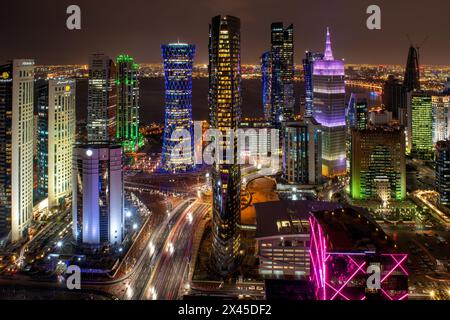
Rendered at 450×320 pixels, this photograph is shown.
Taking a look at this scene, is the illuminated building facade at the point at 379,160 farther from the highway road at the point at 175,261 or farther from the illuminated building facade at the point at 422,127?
the illuminated building facade at the point at 422,127

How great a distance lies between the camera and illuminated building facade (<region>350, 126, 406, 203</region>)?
46.2 ft

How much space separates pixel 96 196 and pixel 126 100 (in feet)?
40.8

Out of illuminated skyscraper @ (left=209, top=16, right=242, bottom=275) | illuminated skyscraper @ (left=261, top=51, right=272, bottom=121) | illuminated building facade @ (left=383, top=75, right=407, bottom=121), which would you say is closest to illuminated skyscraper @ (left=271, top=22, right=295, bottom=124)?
illuminated skyscraper @ (left=261, top=51, right=272, bottom=121)

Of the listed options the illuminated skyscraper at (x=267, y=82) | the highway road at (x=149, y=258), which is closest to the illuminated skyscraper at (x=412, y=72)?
the illuminated skyscraper at (x=267, y=82)

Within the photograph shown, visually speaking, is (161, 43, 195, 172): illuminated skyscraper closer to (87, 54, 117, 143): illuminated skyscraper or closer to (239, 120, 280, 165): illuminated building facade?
(239, 120, 280, 165): illuminated building facade

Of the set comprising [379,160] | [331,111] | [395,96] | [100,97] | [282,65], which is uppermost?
[282,65]

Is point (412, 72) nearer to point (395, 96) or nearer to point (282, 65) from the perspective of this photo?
point (395, 96)

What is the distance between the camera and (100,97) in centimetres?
1978

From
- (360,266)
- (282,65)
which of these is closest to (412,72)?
(282,65)

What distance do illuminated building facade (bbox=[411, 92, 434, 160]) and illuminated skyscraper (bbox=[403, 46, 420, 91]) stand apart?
197 inches

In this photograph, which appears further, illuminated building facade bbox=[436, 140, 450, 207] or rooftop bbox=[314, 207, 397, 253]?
illuminated building facade bbox=[436, 140, 450, 207]

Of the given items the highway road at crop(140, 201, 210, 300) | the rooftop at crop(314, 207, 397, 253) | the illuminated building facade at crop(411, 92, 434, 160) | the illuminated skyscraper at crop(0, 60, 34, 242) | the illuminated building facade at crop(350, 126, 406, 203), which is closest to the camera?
the rooftop at crop(314, 207, 397, 253)

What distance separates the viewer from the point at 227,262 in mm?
8586
